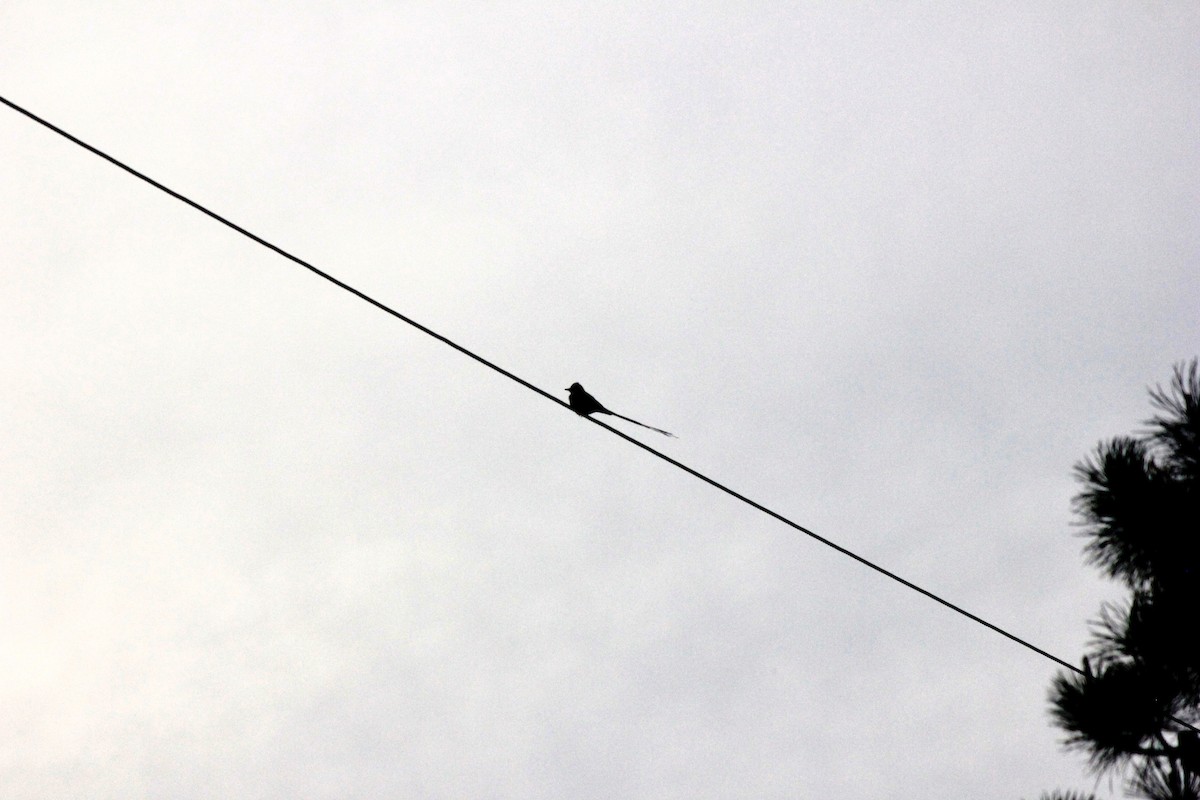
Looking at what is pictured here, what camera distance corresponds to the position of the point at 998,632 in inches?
279

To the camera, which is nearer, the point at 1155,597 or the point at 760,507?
the point at 1155,597

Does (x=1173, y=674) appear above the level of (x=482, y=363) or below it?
below

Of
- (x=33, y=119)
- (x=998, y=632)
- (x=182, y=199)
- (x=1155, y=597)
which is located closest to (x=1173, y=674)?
(x=1155, y=597)

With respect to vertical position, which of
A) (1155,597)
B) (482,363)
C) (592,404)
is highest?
(592,404)

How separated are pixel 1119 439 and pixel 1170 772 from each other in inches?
64.6

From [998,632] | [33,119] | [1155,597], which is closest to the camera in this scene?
[1155,597]

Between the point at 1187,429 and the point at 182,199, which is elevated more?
the point at 182,199

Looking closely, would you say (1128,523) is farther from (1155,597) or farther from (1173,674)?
(1173,674)

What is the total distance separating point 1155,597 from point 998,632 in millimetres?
1772

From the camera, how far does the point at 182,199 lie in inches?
262

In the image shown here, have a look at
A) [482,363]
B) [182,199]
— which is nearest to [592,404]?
[482,363]

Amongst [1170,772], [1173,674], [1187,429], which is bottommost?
[1170,772]

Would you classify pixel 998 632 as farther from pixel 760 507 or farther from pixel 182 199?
pixel 182 199

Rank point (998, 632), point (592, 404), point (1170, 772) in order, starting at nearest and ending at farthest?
1. point (1170, 772)
2. point (998, 632)
3. point (592, 404)
